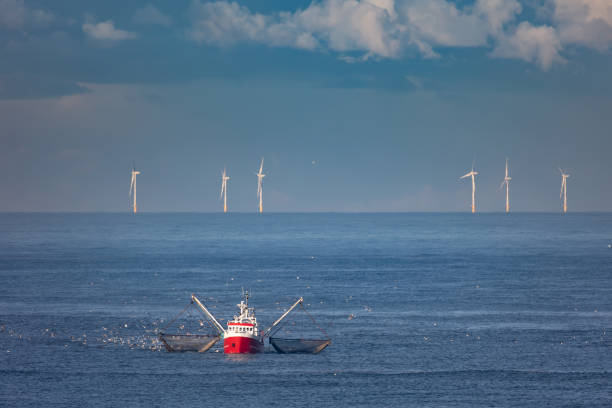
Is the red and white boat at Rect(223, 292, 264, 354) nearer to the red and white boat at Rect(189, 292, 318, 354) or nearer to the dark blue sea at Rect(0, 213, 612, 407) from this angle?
the red and white boat at Rect(189, 292, 318, 354)

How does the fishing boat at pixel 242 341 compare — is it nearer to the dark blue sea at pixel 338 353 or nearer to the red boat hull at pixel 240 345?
the red boat hull at pixel 240 345

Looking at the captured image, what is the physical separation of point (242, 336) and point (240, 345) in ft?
4.79

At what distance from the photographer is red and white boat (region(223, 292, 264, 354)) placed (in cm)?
10494

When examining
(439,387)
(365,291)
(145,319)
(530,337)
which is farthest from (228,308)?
(439,387)

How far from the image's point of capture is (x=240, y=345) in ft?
348

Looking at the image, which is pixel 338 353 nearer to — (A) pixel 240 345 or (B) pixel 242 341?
(B) pixel 242 341

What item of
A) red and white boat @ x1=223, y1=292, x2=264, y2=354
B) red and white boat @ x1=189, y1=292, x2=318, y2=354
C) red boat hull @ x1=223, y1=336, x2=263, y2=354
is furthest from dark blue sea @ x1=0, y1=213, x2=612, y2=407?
red and white boat @ x1=223, y1=292, x2=264, y2=354

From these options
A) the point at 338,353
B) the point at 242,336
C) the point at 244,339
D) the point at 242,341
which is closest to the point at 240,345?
the point at 242,341

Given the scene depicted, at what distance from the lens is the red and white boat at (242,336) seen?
105 m

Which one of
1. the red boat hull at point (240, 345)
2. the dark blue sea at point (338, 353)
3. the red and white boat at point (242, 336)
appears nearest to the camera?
the dark blue sea at point (338, 353)

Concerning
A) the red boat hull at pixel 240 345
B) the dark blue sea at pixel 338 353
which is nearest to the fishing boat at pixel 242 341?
the red boat hull at pixel 240 345

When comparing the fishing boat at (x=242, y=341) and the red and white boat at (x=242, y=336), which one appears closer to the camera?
the red and white boat at (x=242, y=336)

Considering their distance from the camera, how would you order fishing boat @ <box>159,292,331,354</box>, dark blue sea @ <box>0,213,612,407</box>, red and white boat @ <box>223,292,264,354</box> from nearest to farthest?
dark blue sea @ <box>0,213,612,407</box>, red and white boat @ <box>223,292,264,354</box>, fishing boat @ <box>159,292,331,354</box>

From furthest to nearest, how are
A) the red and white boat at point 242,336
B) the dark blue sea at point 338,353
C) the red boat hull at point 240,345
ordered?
the red boat hull at point 240,345 → the red and white boat at point 242,336 → the dark blue sea at point 338,353
